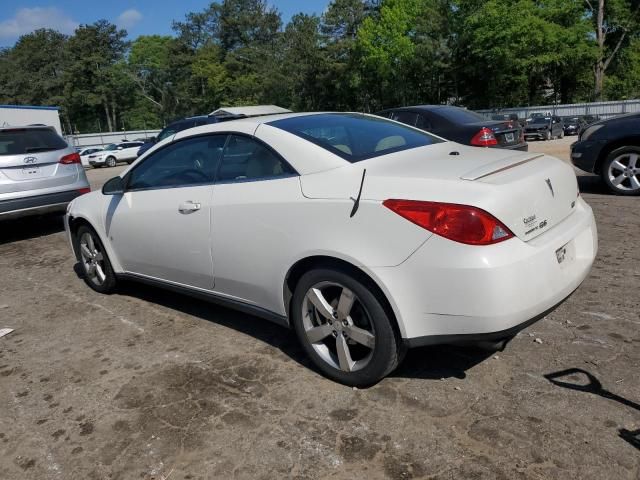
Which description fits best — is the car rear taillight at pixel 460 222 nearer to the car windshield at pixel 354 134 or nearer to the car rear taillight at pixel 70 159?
the car windshield at pixel 354 134

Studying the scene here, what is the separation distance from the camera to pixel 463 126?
8508 mm

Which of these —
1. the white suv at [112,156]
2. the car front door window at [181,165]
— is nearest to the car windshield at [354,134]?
the car front door window at [181,165]

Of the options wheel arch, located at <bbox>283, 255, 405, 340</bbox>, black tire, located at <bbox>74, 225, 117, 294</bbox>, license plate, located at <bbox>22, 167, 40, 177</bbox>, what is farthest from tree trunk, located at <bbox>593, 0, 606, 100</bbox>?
wheel arch, located at <bbox>283, 255, 405, 340</bbox>

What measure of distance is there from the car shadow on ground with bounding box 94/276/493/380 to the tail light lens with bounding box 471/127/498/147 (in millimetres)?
5272

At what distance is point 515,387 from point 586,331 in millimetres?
919

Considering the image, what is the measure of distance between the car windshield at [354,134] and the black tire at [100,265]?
2244 millimetres

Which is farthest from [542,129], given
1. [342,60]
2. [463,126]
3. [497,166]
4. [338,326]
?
[342,60]

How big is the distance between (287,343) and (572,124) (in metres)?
30.9

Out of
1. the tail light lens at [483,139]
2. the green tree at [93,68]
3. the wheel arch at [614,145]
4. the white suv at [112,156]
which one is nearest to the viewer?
the wheel arch at [614,145]

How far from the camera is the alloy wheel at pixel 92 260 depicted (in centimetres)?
495

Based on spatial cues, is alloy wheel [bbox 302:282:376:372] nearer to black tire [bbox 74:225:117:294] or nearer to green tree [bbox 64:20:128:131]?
black tire [bbox 74:225:117:294]

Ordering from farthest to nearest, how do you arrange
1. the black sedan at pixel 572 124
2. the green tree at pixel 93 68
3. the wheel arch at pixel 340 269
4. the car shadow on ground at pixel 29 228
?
the green tree at pixel 93 68
the black sedan at pixel 572 124
the car shadow on ground at pixel 29 228
the wheel arch at pixel 340 269

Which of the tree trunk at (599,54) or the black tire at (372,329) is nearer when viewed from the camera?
the black tire at (372,329)

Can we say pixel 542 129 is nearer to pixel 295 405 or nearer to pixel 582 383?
pixel 582 383
